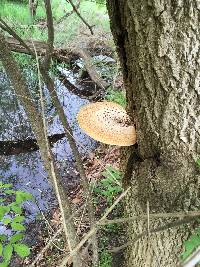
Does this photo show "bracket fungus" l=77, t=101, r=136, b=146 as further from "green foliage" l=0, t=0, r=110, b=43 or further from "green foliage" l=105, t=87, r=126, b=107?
"green foliage" l=0, t=0, r=110, b=43

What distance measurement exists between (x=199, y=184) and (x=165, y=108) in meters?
0.51

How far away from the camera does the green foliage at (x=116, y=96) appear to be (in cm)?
611

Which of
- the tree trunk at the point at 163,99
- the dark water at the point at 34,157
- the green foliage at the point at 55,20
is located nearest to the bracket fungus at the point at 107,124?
the tree trunk at the point at 163,99

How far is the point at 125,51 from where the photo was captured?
5.90 ft

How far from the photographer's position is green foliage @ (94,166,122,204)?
4496mm

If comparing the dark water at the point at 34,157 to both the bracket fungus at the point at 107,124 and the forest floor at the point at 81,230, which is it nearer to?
the forest floor at the point at 81,230

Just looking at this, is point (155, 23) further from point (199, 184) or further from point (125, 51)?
point (199, 184)

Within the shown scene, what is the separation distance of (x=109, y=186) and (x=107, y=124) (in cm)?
260

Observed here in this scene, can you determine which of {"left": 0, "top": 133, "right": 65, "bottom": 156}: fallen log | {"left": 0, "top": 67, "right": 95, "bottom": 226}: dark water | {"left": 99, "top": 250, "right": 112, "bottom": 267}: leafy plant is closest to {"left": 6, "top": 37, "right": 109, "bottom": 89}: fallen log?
{"left": 0, "top": 67, "right": 95, "bottom": 226}: dark water

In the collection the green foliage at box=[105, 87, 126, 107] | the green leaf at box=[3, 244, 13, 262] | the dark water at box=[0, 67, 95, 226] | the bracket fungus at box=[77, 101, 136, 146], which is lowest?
the dark water at box=[0, 67, 95, 226]

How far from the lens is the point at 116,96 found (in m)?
6.51

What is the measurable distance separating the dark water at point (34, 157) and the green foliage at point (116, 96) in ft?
2.28

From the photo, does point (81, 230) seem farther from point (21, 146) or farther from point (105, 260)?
point (21, 146)

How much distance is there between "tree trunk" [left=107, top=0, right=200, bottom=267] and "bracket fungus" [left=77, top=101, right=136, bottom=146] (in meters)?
0.11
